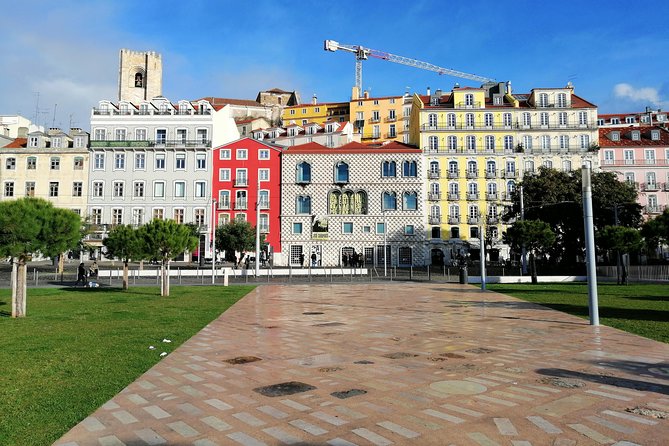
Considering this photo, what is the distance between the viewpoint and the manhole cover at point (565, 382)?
5746mm

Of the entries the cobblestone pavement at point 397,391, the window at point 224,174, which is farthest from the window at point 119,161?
the cobblestone pavement at point 397,391

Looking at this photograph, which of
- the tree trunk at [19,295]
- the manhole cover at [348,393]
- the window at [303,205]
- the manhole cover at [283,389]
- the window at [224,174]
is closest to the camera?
the manhole cover at [348,393]

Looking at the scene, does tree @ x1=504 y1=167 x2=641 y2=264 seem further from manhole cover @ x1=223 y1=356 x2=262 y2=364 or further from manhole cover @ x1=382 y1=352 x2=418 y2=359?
manhole cover @ x1=223 y1=356 x2=262 y2=364

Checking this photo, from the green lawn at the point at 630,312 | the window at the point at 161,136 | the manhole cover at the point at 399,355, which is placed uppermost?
the window at the point at 161,136

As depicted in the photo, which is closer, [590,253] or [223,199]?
[590,253]

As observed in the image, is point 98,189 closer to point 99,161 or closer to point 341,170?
point 99,161

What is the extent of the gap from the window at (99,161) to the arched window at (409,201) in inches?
1317

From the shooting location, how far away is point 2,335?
31.2 feet

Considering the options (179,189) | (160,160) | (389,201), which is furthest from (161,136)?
(389,201)

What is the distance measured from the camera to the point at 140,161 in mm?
51750

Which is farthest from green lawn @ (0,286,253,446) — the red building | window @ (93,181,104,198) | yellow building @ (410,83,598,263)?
yellow building @ (410,83,598,263)

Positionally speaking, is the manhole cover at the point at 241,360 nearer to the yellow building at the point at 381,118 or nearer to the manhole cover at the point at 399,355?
the manhole cover at the point at 399,355

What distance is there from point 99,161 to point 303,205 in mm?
23068

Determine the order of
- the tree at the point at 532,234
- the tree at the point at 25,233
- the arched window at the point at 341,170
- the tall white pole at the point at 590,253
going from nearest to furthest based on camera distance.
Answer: the tall white pole at the point at 590,253
the tree at the point at 25,233
the tree at the point at 532,234
the arched window at the point at 341,170
